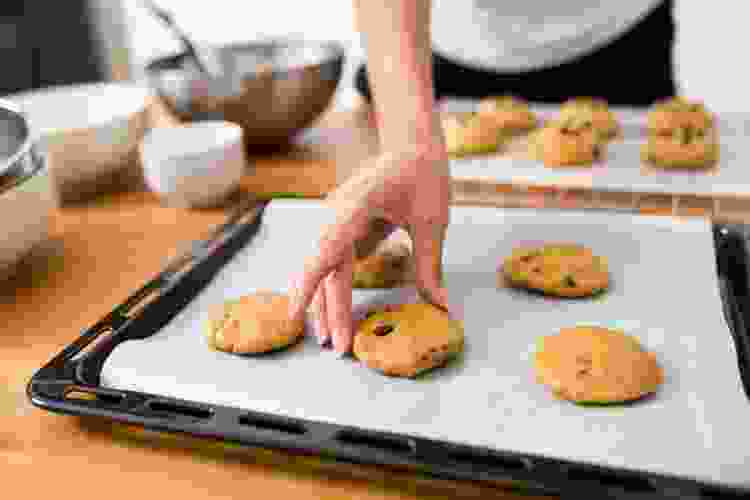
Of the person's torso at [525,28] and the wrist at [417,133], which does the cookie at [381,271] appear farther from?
the person's torso at [525,28]

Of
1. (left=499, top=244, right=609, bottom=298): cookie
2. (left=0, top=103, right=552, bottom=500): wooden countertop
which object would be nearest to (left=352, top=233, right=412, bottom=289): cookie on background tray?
(left=499, top=244, right=609, bottom=298): cookie

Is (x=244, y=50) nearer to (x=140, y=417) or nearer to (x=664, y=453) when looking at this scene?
(x=140, y=417)

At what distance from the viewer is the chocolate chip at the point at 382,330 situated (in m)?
0.69

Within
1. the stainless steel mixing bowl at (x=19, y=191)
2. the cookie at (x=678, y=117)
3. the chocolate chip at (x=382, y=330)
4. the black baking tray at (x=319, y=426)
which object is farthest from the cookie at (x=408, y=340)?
the cookie at (x=678, y=117)

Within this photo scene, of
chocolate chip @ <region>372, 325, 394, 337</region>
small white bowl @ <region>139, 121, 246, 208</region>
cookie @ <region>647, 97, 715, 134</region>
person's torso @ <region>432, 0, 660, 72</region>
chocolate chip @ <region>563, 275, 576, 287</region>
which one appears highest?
person's torso @ <region>432, 0, 660, 72</region>

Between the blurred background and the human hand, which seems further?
the blurred background

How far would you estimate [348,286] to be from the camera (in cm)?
68

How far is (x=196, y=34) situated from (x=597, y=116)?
7.60ft

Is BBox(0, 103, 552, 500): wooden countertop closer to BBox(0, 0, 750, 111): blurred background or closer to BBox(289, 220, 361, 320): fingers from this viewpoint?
BBox(289, 220, 361, 320): fingers

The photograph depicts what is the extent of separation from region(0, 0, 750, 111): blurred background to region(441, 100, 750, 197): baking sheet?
1.28 meters

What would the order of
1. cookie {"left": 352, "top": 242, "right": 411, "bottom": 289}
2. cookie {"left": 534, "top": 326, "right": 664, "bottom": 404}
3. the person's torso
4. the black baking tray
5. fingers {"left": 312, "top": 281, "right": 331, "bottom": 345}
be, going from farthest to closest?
the person's torso, cookie {"left": 352, "top": 242, "right": 411, "bottom": 289}, fingers {"left": 312, "top": 281, "right": 331, "bottom": 345}, cookie {"left": 534, "top": 326, "right": 664, "bottom": 404}, the black baking tray

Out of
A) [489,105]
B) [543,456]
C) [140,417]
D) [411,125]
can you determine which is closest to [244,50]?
[489,105]

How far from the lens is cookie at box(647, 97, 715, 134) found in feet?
3.82

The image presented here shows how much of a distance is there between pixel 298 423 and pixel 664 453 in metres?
0.27
